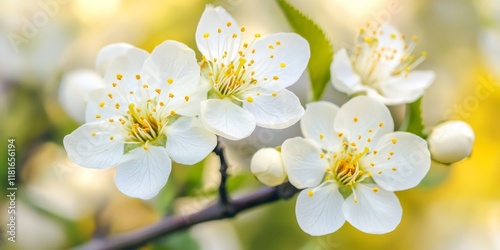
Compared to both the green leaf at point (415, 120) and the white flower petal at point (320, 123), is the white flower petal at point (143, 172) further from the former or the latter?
the green leaf at point (415, 120)

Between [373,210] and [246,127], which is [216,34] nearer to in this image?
[246,127]

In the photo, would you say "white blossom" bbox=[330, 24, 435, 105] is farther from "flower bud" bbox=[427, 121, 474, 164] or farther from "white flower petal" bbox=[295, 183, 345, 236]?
"white flower petal" bbox=[295, 183, 345, 236]

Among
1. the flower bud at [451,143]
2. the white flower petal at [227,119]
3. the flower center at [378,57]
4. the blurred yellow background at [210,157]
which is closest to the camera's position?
the white flower petal at [227,119]

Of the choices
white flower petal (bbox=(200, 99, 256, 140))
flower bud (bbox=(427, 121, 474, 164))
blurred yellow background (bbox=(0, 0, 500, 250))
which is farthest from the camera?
blurred yellow background (bbox=(0, 0, 500, 250))

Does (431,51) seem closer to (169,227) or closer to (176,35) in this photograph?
(176,35)

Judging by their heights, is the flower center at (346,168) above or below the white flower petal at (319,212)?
above

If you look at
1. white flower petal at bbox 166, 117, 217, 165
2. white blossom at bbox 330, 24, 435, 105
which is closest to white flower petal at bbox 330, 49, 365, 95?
white blossom at bbox 330, 24, 435, 105

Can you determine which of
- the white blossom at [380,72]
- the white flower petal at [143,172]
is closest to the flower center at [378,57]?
the white blossom at [380,72]

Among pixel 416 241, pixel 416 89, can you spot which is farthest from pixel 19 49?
pixel 416 241
